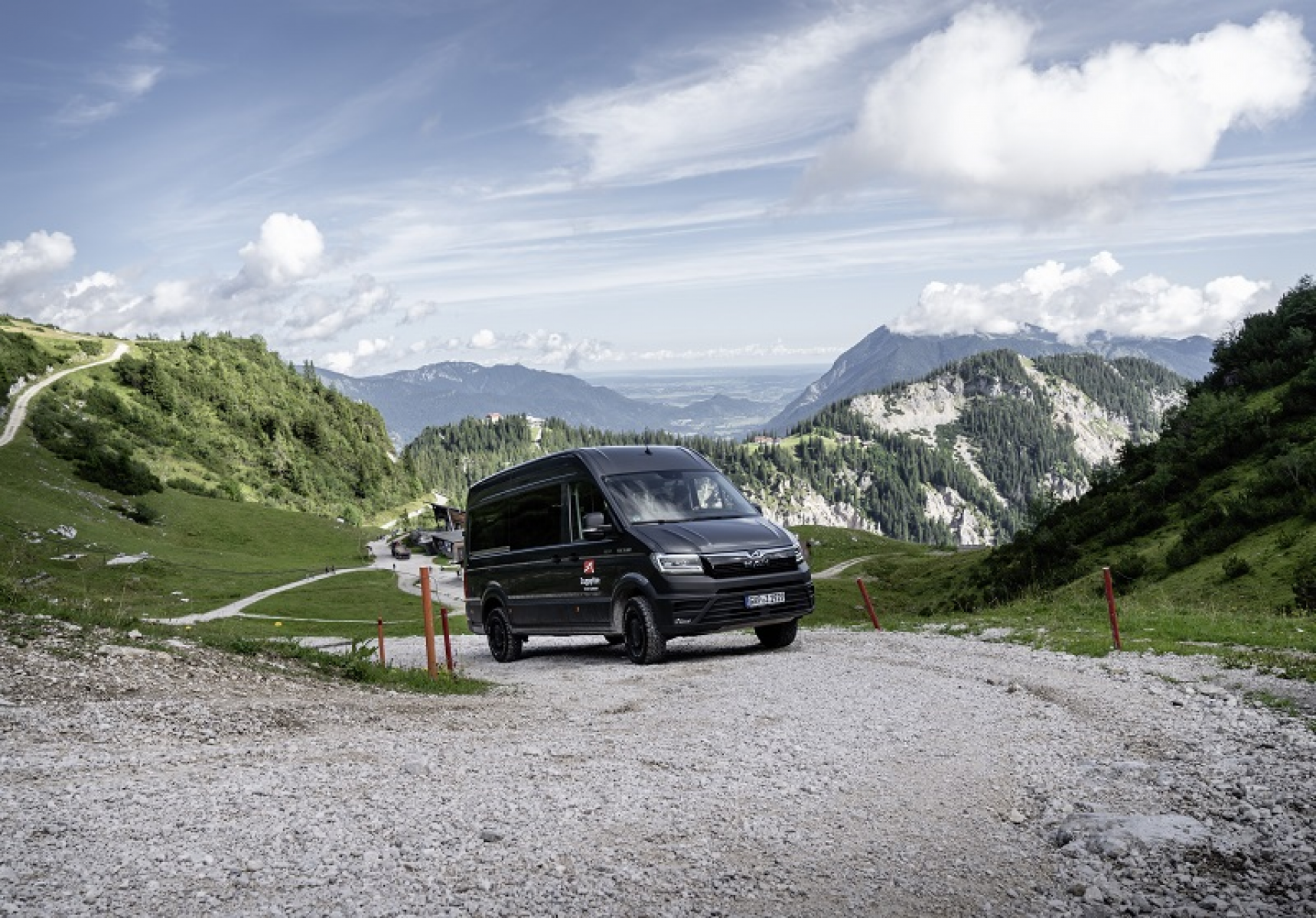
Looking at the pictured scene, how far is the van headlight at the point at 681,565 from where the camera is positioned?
15.6 meters

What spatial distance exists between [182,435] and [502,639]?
153672 millimetres

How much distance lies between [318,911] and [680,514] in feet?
39.5

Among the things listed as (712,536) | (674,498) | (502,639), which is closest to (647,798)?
(712,536)

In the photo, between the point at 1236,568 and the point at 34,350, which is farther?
the point at 34,350

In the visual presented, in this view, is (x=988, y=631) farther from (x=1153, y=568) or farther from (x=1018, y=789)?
(x=1153, y=568)

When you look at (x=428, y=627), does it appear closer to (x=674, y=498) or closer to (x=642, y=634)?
(x=642, y=634)

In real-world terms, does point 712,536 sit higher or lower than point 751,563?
higher

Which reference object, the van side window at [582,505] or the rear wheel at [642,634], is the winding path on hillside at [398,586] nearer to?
the van side window at [582,505]

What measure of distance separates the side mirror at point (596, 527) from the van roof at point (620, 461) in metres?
0.98

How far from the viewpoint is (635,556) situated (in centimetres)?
1619

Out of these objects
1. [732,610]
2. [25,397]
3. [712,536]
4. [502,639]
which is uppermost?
[25,397]

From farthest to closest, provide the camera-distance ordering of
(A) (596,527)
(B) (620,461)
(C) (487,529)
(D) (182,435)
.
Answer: (D) (182,435), (C) (487,529), (B) (620,461), (A) (596,527)

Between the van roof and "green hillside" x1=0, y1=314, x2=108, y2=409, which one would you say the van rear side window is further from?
"green hillside" x1=0, y1=314, x2=108, y2=409

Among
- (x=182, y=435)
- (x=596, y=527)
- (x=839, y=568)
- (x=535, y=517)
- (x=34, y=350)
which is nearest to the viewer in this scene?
(x=596, y=527)
